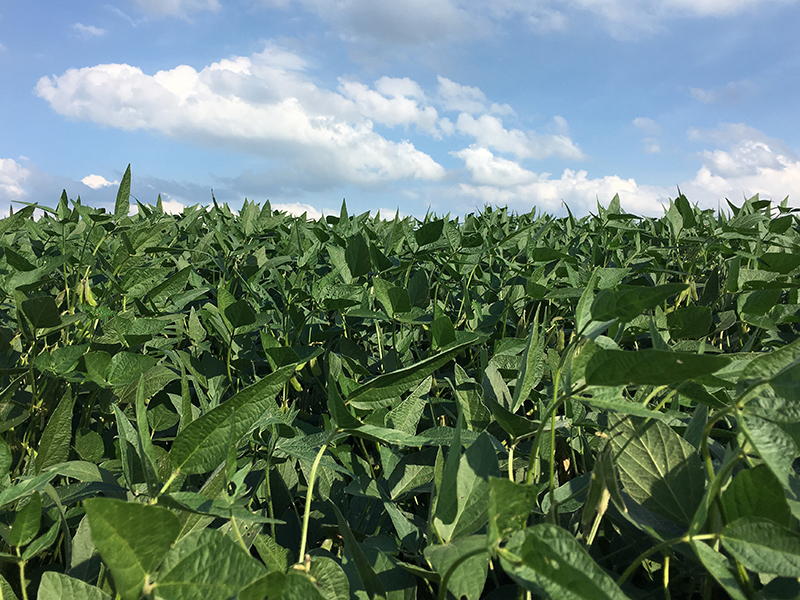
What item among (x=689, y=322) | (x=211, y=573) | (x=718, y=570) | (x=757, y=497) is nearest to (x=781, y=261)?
(x=689, y=322)

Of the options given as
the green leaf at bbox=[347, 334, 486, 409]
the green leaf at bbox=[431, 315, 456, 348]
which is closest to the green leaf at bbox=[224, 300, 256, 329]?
the green leaf at bbox=[431, 315, 456, 348]

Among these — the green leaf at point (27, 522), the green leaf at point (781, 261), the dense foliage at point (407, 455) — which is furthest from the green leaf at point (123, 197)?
the green leaf at point (781, 261)

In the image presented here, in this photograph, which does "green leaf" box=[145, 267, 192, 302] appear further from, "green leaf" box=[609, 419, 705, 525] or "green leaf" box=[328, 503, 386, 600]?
"green leaf" box=[609, 419, 705, 525]

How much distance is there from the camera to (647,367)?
0.58 meters

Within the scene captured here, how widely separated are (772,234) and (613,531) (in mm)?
2152

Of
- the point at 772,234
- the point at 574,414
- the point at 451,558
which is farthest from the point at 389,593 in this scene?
the point at 772,234

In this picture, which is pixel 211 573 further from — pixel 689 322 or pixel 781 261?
pixel 781 261

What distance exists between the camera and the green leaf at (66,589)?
716 mm

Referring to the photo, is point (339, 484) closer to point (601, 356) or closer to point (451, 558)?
point (451, 558)

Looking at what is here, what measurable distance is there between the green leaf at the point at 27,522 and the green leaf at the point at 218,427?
0.31 meters

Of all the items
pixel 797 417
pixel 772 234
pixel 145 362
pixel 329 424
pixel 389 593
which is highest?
pixel 772 234

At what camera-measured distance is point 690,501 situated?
29.7 inches

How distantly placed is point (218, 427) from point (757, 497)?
689 mm

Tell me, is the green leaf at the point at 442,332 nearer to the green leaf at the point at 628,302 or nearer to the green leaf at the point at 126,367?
the green leaf at the point at 628,302
